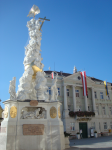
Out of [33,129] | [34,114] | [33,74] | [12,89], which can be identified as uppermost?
[33,74]

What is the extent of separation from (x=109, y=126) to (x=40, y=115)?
95.6ft

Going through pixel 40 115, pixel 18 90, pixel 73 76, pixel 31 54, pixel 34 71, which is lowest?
pixel 40 115

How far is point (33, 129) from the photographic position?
9.59 metres

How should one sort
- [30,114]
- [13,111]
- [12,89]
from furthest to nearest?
[12,89] → [30,114] → [13,111]

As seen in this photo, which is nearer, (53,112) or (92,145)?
(53,112)

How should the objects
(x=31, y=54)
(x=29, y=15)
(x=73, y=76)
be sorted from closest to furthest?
(x=31, y=54)
(x=29, y=15)
(x=73, y=76)

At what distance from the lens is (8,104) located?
1002 centimetres

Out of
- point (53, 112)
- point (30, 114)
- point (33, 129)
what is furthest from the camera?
point (53, 112)

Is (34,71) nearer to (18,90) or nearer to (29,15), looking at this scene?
(18,90)

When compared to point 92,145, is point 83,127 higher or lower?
lower

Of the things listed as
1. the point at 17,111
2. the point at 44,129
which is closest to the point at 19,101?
the point at 17,111

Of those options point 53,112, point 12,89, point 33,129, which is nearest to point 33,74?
point 12,89

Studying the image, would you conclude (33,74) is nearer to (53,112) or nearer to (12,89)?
(12,89)

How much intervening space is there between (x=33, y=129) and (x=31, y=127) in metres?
0.17
